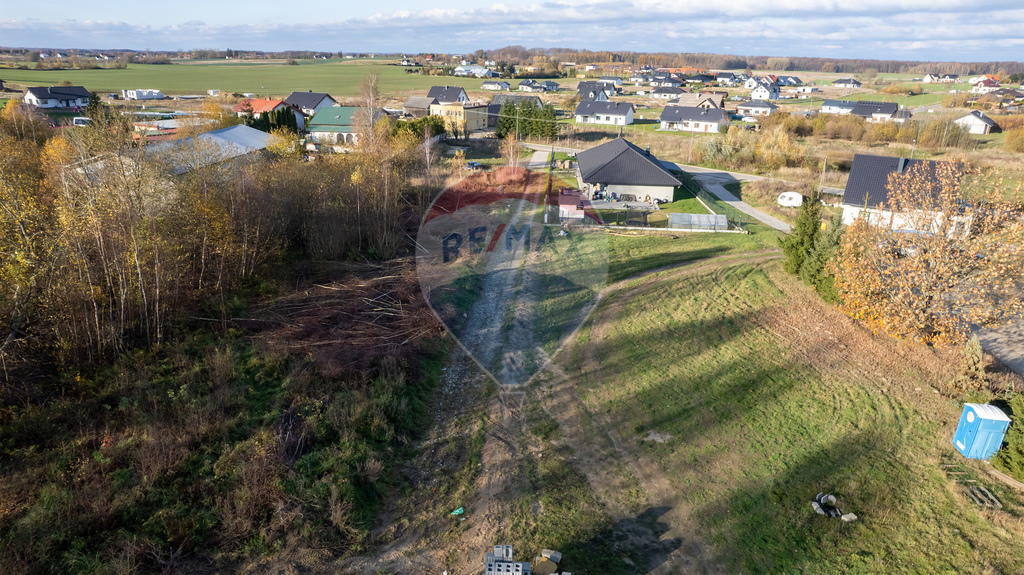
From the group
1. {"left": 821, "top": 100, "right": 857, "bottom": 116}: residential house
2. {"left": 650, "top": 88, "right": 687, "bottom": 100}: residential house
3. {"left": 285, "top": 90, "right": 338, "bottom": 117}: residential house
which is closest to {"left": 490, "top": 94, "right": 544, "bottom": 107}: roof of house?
{"left": 285, "top": 90, "right": 338, "bottom": 117}: residential house

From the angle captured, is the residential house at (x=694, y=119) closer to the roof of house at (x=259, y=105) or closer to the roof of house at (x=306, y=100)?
the roof of house at (x=306, y=100)

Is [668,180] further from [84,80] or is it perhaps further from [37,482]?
[84,80]

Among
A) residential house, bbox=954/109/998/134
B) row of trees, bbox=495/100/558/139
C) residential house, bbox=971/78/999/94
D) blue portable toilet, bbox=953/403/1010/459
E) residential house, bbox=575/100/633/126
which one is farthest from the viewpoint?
residential house, bbox=971/78/999/94

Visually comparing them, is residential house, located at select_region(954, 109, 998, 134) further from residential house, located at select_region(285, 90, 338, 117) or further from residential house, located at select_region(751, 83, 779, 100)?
residential house, located at select_region(285, 90, 338, 117)

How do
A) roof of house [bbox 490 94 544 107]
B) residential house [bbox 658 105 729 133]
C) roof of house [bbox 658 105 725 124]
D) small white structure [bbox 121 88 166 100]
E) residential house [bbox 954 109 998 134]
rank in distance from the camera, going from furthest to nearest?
small white structure [bbox 121 88 166 100] → roof of house [bbox 658 105 725 124] → residential house [bbox 658 105 729 133] → residential house [bbox 954 109 998 134] → roof of house [bbox 490 94 544 107]

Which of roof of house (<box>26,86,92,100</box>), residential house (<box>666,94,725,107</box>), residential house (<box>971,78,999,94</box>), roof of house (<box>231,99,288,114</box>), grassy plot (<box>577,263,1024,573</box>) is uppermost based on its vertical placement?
residential house (<box>971,78,999,94</box>)

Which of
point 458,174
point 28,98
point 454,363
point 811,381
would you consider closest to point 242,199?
point 454,363

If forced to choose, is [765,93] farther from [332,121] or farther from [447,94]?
[332,121]

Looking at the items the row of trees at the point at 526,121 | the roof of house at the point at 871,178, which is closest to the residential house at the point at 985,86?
the row of trees at the point at 526,121

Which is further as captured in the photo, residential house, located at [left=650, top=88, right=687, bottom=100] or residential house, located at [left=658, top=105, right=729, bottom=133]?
residential house, located at [left=650, top=88, right=687, bottom=100]
